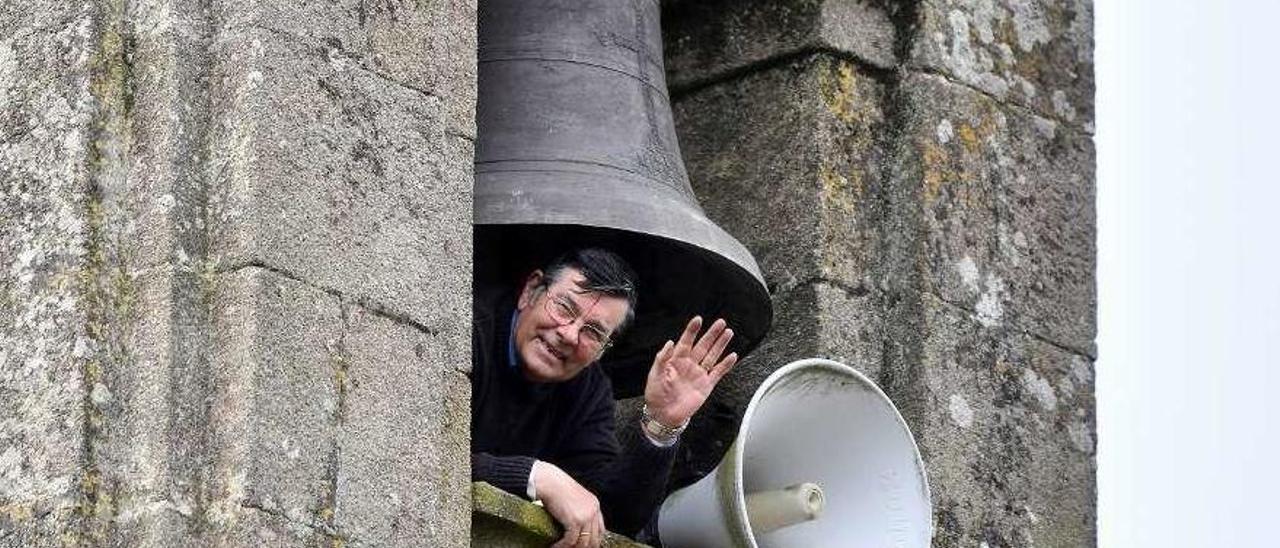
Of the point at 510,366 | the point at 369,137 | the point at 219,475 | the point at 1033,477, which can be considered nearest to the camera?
the point at 219,475

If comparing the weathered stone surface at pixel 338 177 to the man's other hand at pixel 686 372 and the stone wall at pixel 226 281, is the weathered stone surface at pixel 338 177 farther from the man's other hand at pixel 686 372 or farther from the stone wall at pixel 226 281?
the man's other hand at pixel 686 372

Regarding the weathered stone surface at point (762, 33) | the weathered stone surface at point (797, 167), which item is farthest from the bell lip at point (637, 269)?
the weathered stone surface at point (762, 33)

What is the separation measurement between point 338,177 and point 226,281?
267mm

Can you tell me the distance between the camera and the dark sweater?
21.5 ft

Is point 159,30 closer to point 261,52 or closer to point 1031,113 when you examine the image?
point 261,52

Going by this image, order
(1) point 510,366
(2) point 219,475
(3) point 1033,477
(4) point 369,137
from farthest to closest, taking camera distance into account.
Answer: (3) point 1033,477 → (1) point 510,366 → (4) point 369,137 → (2) point 219,475

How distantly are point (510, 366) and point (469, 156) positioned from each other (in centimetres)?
54

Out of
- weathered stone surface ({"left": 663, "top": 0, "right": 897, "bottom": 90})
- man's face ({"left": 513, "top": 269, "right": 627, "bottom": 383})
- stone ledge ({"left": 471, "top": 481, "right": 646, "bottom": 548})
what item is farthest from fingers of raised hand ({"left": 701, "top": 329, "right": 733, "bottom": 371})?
weathered stone surface ({"left": 663, "top": 0, "right": 897, "bottom": 90})

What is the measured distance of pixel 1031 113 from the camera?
24.9ft

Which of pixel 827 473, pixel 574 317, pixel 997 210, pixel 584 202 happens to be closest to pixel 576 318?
pixel 574 317

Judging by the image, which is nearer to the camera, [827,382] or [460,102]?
[460,102]

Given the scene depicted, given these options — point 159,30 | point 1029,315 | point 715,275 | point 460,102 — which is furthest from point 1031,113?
point 159,30

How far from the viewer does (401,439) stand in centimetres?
598

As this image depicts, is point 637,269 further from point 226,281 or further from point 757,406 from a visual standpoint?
point 226,281
